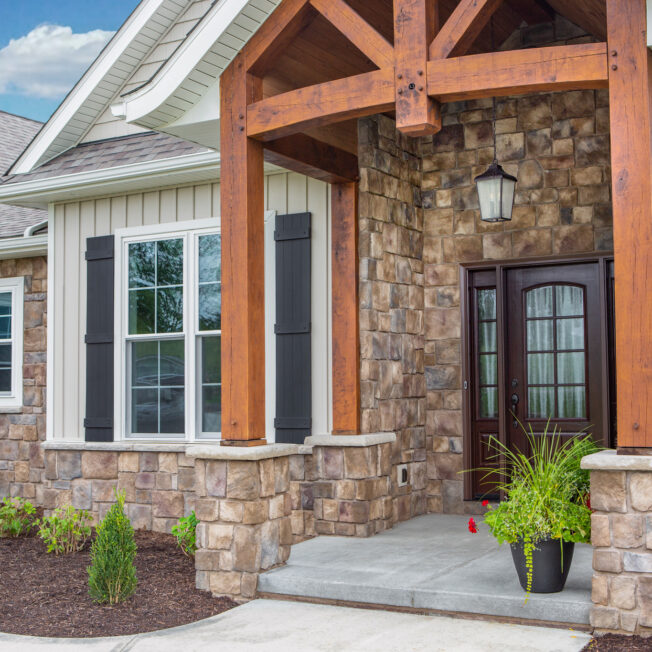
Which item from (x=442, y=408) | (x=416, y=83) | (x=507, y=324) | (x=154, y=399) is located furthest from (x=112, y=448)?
(x=416, y=83)

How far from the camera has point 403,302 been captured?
7.58 metres

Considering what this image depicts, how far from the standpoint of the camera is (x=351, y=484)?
6.89 m

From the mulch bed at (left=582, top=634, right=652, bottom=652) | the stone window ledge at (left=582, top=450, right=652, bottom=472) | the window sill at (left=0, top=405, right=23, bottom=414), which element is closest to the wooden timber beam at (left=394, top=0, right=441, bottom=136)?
the stone window ledge at (left=582, top=450, right=652, bottom=472)

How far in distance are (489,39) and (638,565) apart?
4611 mm

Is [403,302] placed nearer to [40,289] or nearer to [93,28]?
[40,289]

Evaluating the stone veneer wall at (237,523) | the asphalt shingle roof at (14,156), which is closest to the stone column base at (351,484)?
the stone veneer wall at (237,523)

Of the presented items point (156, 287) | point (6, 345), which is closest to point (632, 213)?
point (156, 287)

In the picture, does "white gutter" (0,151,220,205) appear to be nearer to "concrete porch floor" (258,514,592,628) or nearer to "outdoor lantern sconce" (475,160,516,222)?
"outdoor lantern sconce" (475,160,516,222)

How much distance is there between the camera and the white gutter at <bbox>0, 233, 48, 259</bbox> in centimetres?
905

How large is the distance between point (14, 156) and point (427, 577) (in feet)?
30.0

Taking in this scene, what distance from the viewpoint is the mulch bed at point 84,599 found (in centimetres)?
507

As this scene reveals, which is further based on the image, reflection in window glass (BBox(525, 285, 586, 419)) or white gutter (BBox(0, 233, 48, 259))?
white gutter (BBox(0, 233, 48, 259))

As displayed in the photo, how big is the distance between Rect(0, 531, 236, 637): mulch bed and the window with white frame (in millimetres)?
1270

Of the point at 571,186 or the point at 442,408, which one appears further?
the point at 442,408
